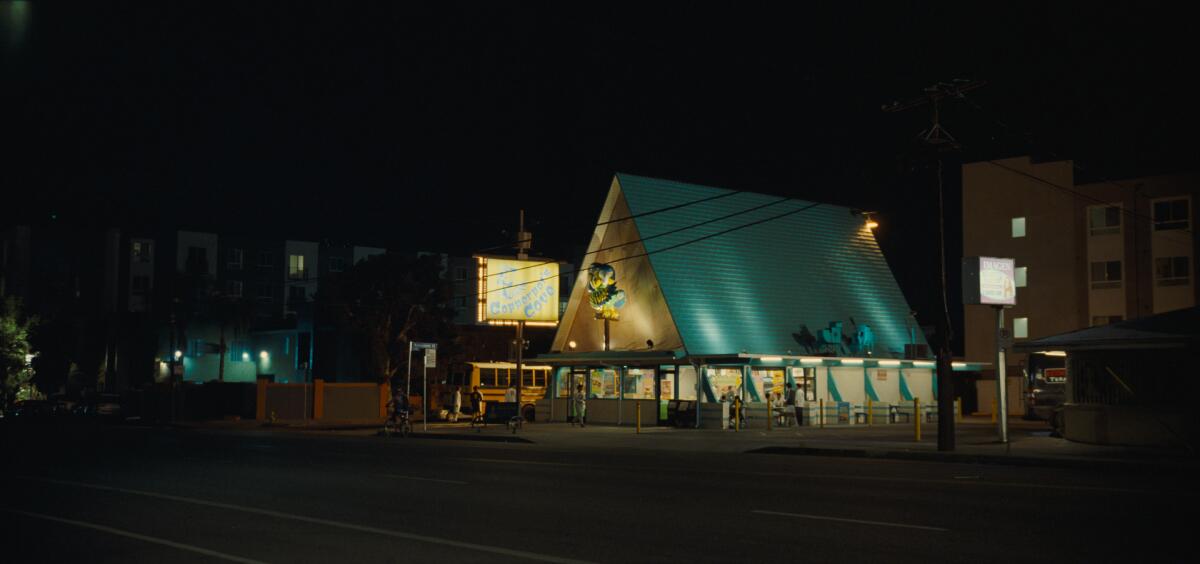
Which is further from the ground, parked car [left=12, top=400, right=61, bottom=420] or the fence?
the fence

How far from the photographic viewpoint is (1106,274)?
62.0 m

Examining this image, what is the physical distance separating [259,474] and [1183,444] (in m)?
20.5

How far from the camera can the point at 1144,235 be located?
60.3 metres

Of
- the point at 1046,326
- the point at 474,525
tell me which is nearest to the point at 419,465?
the point at 474,525

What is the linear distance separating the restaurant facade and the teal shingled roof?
0.06 metres

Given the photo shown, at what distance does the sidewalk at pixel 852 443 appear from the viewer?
22.5 meters

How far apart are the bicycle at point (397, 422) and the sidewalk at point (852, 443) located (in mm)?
440

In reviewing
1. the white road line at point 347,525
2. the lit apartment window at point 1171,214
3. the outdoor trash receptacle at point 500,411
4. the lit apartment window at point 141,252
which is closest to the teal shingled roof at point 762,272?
the outdoor trash receptacle at point 500,411

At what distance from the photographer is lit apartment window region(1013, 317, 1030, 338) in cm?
6456

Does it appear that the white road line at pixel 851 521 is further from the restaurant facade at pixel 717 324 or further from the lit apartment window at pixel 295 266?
the lit apartment window at pixel 295 266

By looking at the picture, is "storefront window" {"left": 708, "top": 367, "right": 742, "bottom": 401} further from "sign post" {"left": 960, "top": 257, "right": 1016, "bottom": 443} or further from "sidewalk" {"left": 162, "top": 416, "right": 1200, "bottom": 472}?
"sign post" {"left": 960, "top": 257, "right": 1016, "bottom": 443}

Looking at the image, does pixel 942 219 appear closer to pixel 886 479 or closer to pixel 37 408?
pixel 886 479

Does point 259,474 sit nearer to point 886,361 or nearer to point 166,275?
point 886,361

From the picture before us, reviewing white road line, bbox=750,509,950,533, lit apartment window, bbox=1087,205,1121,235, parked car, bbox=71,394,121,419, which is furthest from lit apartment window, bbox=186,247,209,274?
white road line, bbox=750,509,950,533
